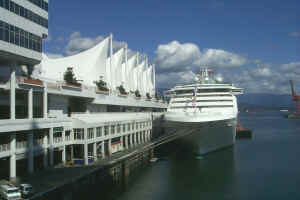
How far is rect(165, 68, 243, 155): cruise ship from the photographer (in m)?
39.5

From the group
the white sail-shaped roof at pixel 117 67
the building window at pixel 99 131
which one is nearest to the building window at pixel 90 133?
the building window at pixel 99 131

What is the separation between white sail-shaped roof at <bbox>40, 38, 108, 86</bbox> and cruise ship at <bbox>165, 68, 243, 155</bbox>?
1391 centimetres

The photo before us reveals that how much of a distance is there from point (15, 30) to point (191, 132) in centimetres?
2492

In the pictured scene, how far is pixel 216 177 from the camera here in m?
32.5

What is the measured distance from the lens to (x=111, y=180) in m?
30.7

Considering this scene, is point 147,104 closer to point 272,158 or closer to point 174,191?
point 272,158

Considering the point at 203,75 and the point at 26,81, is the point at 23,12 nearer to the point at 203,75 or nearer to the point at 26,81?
the point at 26,81

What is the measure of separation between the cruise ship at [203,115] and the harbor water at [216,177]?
2068 mm

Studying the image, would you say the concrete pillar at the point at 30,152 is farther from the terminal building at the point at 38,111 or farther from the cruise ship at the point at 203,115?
the cruise ship at the point at 203,115

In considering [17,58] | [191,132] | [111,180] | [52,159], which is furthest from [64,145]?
[191,132]

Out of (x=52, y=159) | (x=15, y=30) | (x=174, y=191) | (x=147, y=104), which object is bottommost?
(x=174, y=191)

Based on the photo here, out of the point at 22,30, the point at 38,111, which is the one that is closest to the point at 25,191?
the point at 38,111

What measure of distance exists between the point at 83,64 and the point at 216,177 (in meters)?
30.9

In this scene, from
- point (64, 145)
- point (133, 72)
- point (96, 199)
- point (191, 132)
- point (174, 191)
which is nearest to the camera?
point (96, 199)
